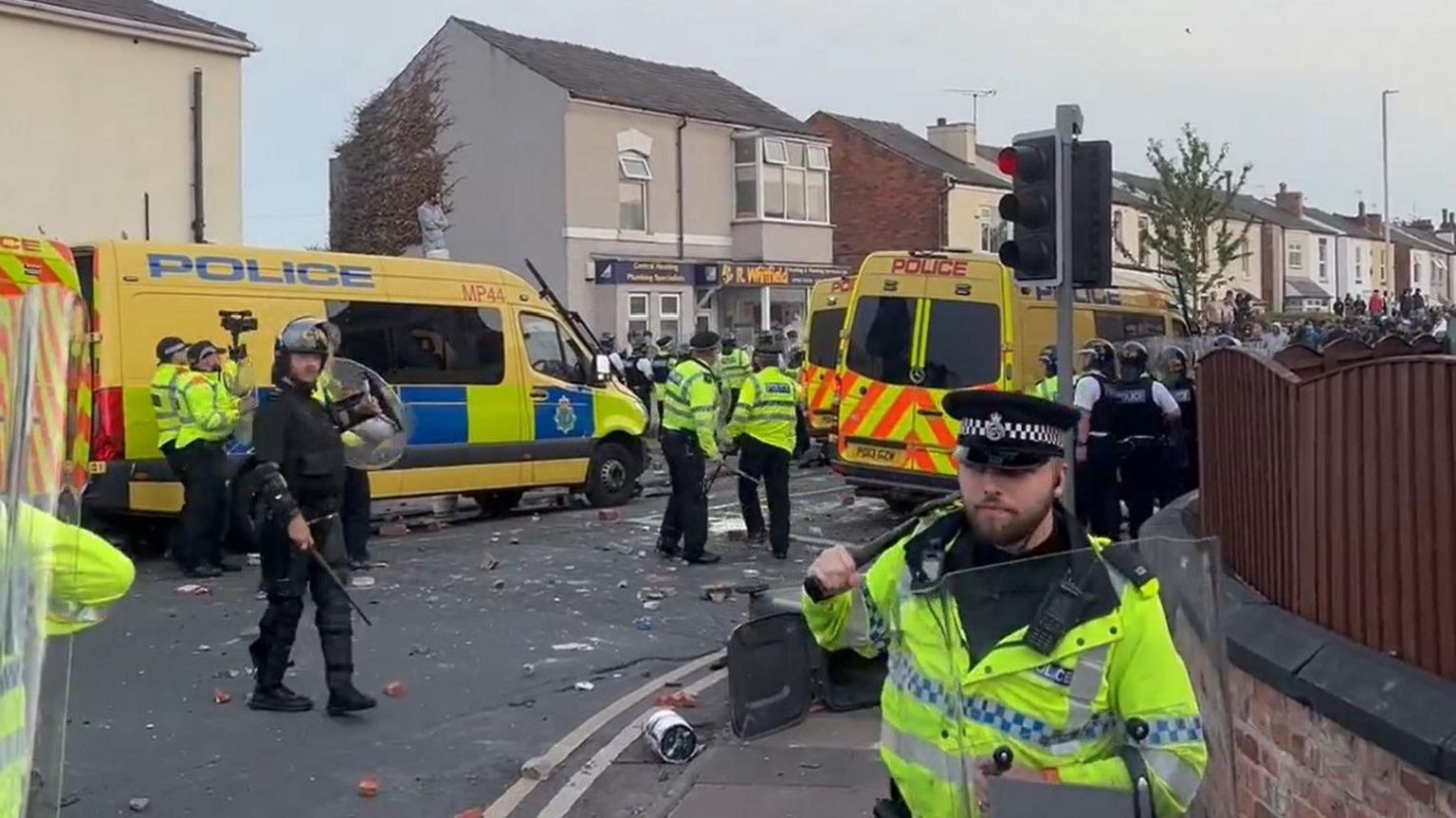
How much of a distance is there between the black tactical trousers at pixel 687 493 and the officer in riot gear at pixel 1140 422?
3173mm

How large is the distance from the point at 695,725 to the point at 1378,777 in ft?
12.8

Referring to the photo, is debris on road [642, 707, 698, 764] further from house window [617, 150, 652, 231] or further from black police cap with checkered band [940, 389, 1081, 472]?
house window [617, 150, 652, 231]

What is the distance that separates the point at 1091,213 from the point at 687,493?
15.4ft

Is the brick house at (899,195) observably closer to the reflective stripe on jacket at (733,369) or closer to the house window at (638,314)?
the house window at (638,314)

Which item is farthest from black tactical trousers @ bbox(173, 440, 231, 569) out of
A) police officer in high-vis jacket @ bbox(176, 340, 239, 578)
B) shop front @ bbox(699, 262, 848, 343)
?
shop front @ bbox(699, 262, 848, 343)

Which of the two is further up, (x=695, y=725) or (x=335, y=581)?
(x=335, y=581)

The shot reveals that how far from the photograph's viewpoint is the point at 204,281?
1227 cm

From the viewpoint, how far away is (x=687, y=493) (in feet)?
39.5

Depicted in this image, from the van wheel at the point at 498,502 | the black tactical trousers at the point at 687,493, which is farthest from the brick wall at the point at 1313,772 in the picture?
the van wheel at the point at 498,502

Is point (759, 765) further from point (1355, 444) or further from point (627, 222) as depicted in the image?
Answer: point (627, 222)

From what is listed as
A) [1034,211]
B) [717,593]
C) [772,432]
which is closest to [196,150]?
[772,432]

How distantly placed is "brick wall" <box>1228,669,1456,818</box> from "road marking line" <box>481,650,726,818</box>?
9.51 feet

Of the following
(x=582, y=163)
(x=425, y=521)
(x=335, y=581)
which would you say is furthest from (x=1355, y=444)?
(x=582, y=163)

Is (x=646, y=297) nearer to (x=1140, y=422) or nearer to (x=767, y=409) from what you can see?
(x=767, y=409)
